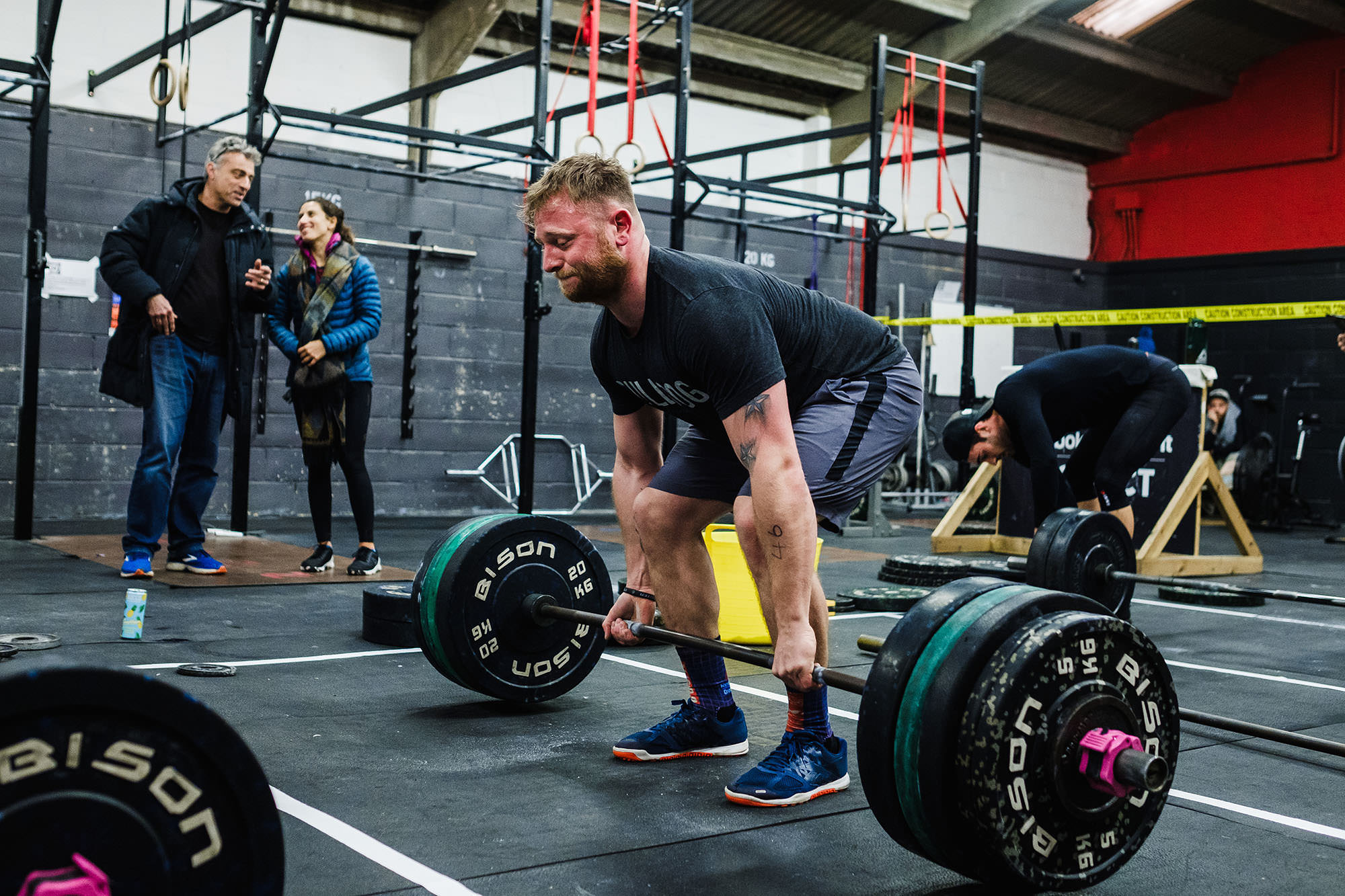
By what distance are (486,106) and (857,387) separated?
5473 mm

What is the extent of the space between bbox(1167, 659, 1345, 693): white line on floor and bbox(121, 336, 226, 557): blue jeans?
296cm

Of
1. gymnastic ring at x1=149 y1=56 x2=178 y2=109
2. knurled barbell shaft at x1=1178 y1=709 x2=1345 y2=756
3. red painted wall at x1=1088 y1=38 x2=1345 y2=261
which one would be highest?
red painted wall at x1=1088 y1=38 x2=1345 y2=261

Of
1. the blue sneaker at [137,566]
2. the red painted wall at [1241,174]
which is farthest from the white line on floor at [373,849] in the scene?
the red painted wall at [1241,174]

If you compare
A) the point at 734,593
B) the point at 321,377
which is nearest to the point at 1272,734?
the point at 734,593

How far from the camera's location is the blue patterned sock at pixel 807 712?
193 cm

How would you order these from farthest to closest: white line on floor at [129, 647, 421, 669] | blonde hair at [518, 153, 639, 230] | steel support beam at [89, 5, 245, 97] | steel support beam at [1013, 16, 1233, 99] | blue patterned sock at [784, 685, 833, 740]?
steel support beam at [1013, 16, 1233, 99]
steel support beam at [89, 5, 245, 97]
white line on floor at [129, 647, 421, 669]
blue patterned sock at [784, 685, 833, 740]
blonde hair at [518, 153, 639, 230]

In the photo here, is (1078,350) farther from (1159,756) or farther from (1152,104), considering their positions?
(1152,104)

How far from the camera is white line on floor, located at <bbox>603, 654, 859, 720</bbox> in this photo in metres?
2.46

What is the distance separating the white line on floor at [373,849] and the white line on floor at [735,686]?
889 millimetres

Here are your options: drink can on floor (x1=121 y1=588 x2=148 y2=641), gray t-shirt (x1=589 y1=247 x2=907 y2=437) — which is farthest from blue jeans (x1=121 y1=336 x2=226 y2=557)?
gray t-shirt (x1=589 y1=247 x2=907 y2=437)

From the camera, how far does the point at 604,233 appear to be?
179 centimetres

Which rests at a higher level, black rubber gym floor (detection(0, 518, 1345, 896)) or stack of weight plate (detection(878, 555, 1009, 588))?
stack of weight plate (detection(878, 555, 1009, 588))

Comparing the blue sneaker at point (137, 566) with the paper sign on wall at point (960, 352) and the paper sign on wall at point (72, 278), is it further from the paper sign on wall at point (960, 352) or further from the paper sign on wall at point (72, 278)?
the paper sign on wall at point (960, 352)

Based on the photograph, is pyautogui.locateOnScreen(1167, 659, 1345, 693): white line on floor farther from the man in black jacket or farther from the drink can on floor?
the man in black jacket
